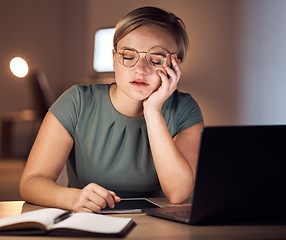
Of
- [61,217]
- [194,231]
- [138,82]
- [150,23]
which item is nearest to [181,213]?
[194,231]

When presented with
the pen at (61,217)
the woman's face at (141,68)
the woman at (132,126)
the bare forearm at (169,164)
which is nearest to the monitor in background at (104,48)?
the woman at (132,126)

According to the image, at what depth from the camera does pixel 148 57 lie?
4.29 feet

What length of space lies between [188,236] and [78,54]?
5.35 metres

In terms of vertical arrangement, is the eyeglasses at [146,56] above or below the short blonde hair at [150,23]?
below

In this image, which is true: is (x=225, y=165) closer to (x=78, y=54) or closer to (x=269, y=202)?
(x=269, y=202)

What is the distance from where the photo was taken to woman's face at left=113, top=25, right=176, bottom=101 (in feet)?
4.28

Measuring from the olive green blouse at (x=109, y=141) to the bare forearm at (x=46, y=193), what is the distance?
9.6 inches

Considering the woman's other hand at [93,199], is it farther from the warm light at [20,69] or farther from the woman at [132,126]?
the warm light at [20,69]

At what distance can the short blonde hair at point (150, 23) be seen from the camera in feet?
4.46

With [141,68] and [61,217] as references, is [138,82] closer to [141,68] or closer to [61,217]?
[141,68]

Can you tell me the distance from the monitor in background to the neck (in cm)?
227

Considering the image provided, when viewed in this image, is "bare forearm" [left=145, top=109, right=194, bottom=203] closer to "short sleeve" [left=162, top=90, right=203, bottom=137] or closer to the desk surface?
"short sleeve" [left=162, top=90, right=203, bottom=137]

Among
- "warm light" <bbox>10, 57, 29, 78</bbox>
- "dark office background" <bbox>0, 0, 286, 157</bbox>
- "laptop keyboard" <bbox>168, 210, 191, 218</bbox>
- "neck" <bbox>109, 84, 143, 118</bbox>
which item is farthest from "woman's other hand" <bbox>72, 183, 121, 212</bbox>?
"warm light" <bbox>10, 57, 29, 78</bbox>

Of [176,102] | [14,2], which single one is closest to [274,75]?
[176,102]
